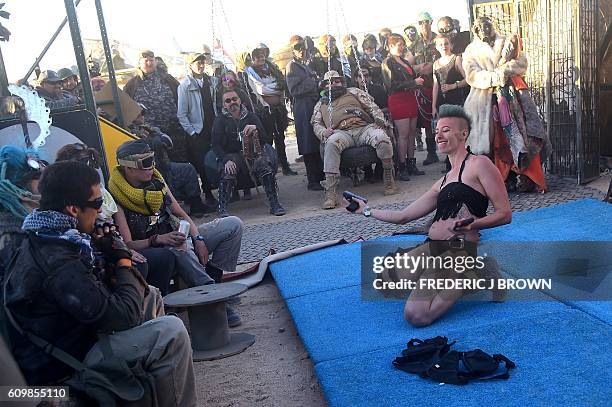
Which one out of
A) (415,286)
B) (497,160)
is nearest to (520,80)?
(497,160)

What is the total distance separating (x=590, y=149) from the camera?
757 cm

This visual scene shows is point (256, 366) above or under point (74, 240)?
under

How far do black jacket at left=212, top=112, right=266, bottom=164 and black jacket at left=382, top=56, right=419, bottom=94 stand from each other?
6.54 ft

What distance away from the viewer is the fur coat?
7.11 m

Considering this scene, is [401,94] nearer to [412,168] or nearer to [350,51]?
[412,168]

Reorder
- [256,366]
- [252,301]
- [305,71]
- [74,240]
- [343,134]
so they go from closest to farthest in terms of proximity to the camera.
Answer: [74,240] < [256,366] < [252,301] < [343,134] < [305,71]

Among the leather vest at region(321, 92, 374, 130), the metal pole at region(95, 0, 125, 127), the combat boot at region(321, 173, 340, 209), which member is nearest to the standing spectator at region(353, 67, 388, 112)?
the leather vest at region(321, 92, 374, 130)

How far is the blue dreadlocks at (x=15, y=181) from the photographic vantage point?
3592mm

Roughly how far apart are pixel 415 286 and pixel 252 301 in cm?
154

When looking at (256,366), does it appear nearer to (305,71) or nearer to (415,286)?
(415,286)

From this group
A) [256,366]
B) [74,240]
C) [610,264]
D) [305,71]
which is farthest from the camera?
[305,71]

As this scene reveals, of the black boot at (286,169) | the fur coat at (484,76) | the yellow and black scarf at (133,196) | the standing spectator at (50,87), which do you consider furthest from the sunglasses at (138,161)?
the black boot at (286,169)

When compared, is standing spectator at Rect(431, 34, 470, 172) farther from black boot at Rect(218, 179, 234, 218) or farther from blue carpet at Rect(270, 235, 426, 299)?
blue carpet at Rect(270, 235, 426, 299)

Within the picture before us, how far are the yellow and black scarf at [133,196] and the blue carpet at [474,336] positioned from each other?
1148 mm
